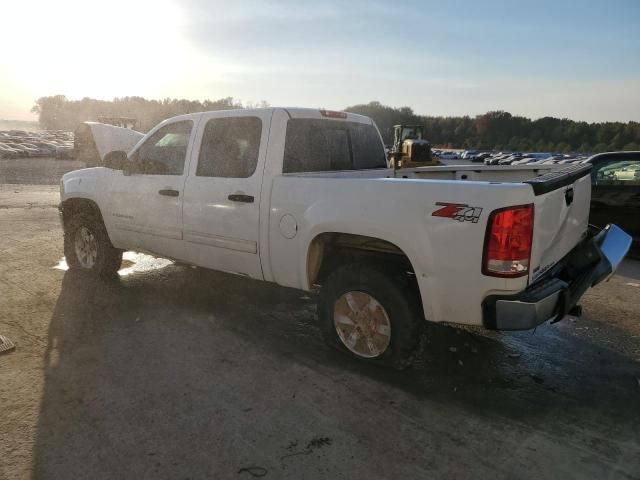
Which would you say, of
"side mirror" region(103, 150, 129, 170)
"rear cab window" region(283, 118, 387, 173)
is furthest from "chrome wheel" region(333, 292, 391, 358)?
"side mirror" region(103, 150, 129, 170)

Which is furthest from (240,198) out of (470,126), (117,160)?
(470,126)

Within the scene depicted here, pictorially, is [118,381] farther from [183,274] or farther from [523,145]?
[523,145]

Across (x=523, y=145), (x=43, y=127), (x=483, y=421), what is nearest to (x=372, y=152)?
(x=483, y=421)

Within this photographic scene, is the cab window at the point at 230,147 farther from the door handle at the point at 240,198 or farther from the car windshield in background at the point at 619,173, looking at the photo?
the car windshield in background at the point at 619,173

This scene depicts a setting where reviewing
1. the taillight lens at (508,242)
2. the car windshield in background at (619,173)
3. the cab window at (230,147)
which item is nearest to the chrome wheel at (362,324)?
the taillight lens at (508,242)

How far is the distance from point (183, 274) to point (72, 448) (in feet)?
12.1

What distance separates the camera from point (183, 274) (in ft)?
20.6

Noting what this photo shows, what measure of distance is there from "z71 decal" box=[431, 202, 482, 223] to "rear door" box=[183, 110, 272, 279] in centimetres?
163

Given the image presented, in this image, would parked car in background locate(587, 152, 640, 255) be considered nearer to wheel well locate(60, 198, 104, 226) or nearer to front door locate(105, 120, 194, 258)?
front door locate(105, 120, 194, 258)

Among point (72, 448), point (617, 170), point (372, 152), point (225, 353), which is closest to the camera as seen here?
point (72, 448)

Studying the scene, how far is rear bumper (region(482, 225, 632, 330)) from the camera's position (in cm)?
299

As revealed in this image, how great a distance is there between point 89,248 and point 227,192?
8.77 ft

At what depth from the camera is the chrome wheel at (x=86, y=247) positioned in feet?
19.4

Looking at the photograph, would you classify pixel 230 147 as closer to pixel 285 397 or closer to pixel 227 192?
pixel 227 192
